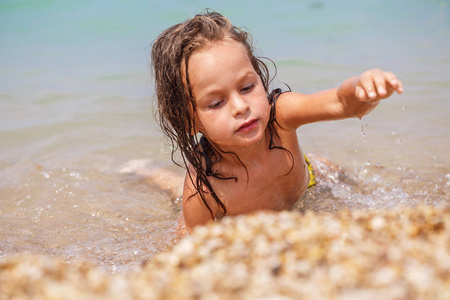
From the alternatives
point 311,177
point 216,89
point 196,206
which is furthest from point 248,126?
point 311,177

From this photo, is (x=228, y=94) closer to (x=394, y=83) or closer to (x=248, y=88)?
(x=248, y=88)

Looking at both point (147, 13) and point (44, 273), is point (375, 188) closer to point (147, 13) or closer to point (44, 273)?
point (44, 273)

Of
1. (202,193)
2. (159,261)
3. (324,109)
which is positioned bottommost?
(202,193)

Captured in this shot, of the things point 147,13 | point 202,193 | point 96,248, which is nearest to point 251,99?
point 202,193

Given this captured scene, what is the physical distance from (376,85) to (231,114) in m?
0.90

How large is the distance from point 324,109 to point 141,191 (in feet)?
7.25

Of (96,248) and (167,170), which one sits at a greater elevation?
(96,248)

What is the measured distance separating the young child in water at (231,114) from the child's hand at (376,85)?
0.01 m

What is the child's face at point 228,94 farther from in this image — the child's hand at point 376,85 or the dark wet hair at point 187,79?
the child's hand at point 376,85

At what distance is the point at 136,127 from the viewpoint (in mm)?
5828

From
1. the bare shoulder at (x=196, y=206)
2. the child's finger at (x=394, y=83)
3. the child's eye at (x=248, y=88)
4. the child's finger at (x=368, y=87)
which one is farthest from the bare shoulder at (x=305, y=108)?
the bare shoulder at (x=196, y=206)

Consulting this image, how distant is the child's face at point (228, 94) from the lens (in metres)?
2.65

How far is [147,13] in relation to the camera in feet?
44.8

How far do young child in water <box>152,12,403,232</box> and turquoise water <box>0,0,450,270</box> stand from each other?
404mm
